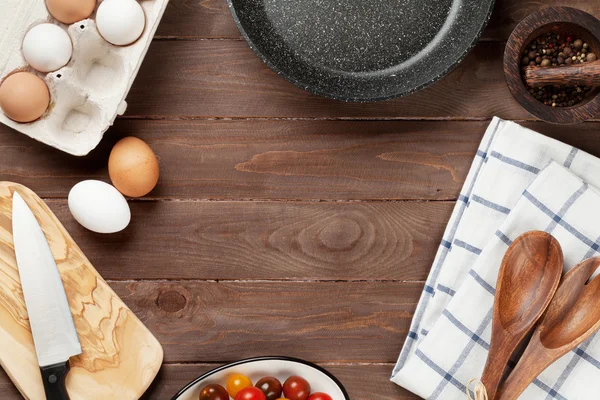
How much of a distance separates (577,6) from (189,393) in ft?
2.42

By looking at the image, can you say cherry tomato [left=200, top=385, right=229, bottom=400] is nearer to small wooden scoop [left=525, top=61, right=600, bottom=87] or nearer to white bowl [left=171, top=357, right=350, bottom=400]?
white bowl [left=171, top=357, right=350, bottom=400]

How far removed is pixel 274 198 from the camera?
2.74 feet

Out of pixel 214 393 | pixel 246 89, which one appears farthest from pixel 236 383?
pixel 246 89

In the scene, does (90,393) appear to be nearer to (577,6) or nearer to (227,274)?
(227,274)

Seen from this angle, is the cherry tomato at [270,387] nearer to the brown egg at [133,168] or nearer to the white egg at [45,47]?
the brown egg at [133,168]

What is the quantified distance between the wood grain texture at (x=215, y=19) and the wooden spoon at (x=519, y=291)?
29 centimetres

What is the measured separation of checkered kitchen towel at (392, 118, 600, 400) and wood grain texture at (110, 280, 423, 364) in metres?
0.05

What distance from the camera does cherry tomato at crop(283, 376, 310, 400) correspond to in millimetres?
777

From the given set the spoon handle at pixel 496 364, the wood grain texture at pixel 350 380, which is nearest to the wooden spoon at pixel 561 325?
the spoon handle at pixel 496 364

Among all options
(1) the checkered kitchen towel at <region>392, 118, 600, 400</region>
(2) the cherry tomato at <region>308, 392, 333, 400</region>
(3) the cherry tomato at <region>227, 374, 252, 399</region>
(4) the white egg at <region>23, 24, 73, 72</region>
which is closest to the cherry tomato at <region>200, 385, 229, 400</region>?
(3) the cherry tomato at <region>227, 374, 252, 399</region>

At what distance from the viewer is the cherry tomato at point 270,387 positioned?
30.5 inches

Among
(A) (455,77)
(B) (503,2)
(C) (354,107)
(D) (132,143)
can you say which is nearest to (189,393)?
(D) (132,143)

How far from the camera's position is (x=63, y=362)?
2.53ft

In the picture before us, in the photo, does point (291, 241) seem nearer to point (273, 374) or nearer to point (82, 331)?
point (273, 374)
